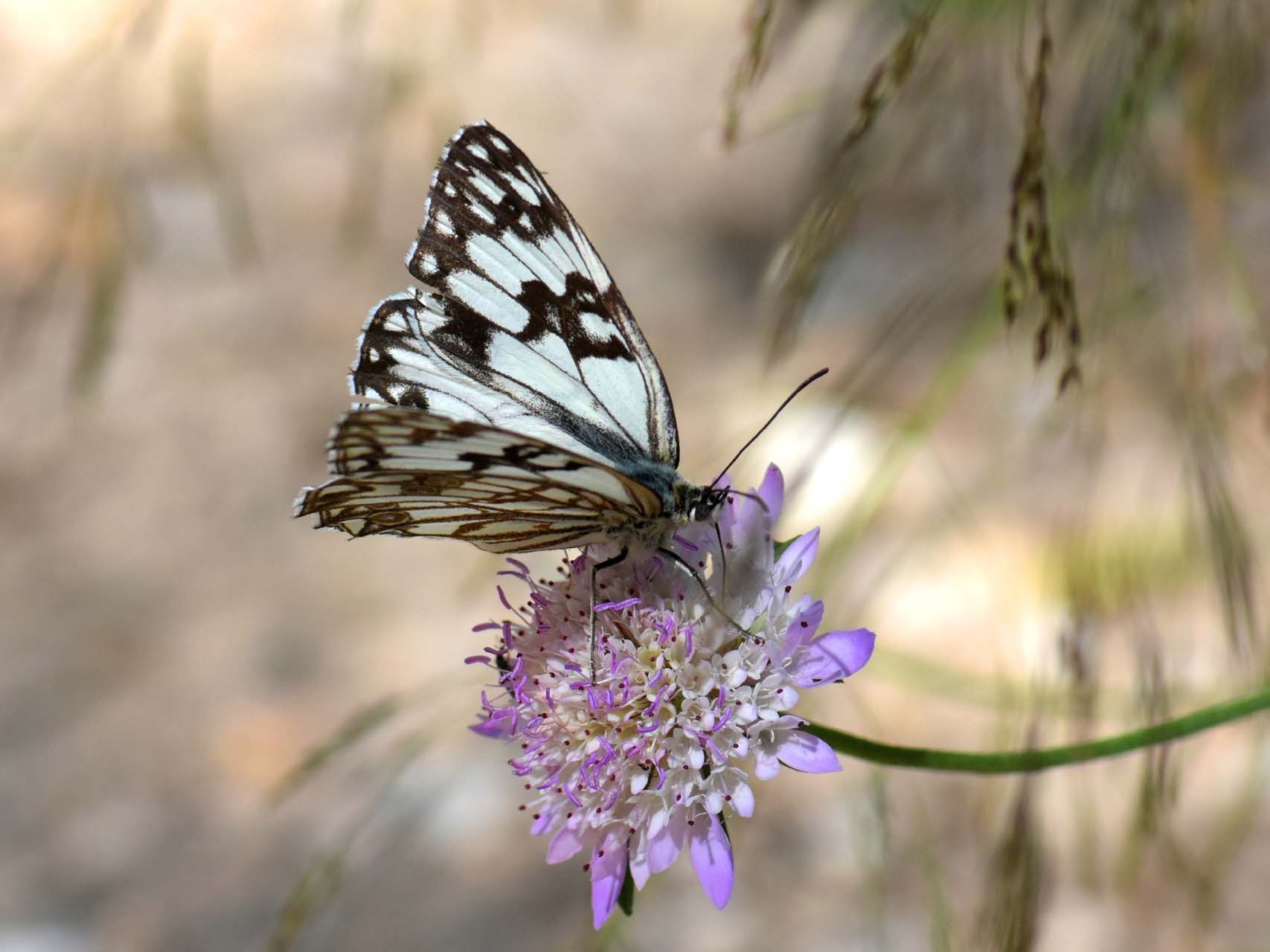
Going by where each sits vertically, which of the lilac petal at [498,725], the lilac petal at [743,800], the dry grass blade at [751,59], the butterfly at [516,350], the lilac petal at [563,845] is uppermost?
the dry grass blade at [751,59]

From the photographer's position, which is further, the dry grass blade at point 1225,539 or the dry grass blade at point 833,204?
the dry grass blade at point 1225,539

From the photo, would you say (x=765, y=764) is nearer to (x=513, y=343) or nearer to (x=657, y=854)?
(x=657, y=854)

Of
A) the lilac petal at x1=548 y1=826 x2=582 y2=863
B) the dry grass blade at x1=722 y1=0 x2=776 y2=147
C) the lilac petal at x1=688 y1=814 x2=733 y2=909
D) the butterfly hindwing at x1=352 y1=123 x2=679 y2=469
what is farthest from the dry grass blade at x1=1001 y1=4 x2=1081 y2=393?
the lilac petal at x1=548 y1=826 x2=582 y2=863

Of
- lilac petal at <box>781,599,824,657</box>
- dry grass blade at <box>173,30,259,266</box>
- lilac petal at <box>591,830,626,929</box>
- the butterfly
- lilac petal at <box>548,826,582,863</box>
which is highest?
dry grass blade at <box>173,30,259,266</box>

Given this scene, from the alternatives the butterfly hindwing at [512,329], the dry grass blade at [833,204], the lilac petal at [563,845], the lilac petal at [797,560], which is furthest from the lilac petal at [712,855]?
the dry grass blade at [833,204]

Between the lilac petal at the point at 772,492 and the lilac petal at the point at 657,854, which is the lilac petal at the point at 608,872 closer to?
the lilac petal at the point at 657,854

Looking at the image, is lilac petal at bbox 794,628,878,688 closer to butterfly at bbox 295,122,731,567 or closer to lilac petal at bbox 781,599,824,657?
lilac petal at bbox 781,599,824,657

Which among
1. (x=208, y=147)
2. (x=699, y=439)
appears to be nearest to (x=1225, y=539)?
(x=208, y=147)
